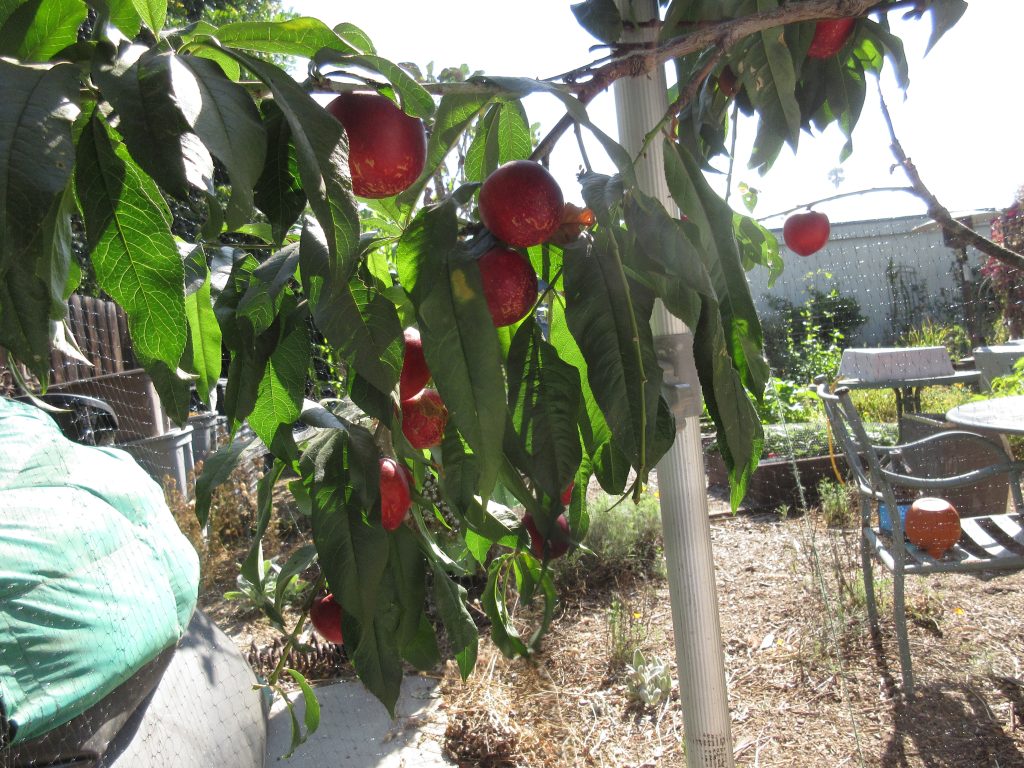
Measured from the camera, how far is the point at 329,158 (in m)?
0.28

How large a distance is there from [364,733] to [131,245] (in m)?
2.10

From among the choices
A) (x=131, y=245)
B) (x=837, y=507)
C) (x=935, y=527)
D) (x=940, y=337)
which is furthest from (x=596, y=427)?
(x=940, y=337)

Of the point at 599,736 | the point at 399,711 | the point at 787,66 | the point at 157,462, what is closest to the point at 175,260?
the point at 787,66

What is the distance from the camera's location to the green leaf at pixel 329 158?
27cm

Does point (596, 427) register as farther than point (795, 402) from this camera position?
No

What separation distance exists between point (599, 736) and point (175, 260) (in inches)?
79.6

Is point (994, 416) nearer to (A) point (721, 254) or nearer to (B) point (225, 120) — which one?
(A) point (721, 254)

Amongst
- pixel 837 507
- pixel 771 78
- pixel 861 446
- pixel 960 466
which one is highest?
pixel 771 78

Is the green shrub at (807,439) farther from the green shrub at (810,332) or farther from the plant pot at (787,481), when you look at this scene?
the green shrub at (810,332)

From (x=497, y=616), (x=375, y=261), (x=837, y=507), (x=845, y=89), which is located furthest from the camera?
(x=837, y=507)

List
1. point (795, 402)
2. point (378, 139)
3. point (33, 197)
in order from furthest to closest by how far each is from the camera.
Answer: point (795, 402), point (378, 139), point (33, 197)

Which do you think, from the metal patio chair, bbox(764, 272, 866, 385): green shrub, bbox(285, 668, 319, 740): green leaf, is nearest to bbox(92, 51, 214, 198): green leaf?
bbox(285, 668, 319, 740): green leaf

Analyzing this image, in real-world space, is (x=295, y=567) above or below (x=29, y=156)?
below

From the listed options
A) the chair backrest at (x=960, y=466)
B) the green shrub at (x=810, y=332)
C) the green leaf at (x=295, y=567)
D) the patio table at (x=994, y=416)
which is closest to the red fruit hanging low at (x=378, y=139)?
the green leaf at (x=295, y=567)
